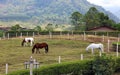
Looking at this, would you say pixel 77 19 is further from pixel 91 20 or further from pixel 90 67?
pixel 90 67

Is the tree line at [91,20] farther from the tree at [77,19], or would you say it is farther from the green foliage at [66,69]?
the green foliage at [66,69]

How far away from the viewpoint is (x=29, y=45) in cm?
4169

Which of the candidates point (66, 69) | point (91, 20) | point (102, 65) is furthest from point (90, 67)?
point (91, 20)

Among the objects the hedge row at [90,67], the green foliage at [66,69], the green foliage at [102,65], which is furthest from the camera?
the green foliage at [102,65]

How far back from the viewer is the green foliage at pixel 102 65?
80.4ft

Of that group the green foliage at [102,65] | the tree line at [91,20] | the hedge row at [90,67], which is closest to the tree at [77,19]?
the tree line at [91,20]

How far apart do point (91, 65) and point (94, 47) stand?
9416mm

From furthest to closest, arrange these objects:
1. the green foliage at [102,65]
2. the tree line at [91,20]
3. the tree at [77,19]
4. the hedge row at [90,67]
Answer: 1. the tree at [77,19]
2. the tree line at [91,20]
3. the green foliage at [102,65]
4. the hedge row at [90,67]

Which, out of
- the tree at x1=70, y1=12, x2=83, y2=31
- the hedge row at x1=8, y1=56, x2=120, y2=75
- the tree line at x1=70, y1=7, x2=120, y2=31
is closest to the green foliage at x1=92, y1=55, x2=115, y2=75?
the hedge row at x1=8, y1=56, x2=120, y2=75

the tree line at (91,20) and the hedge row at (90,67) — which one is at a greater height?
the tree line at (91,20)

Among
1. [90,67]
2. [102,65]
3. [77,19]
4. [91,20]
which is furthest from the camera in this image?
[77,19]

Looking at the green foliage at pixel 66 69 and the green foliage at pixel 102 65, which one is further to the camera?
the green foliage at pixel 102 65

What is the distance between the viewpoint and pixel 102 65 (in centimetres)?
2459

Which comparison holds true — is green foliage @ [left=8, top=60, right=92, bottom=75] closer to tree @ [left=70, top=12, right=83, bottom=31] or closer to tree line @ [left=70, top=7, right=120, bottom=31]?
tree line @ [left=70, top=7, right=120, bottom=31]
